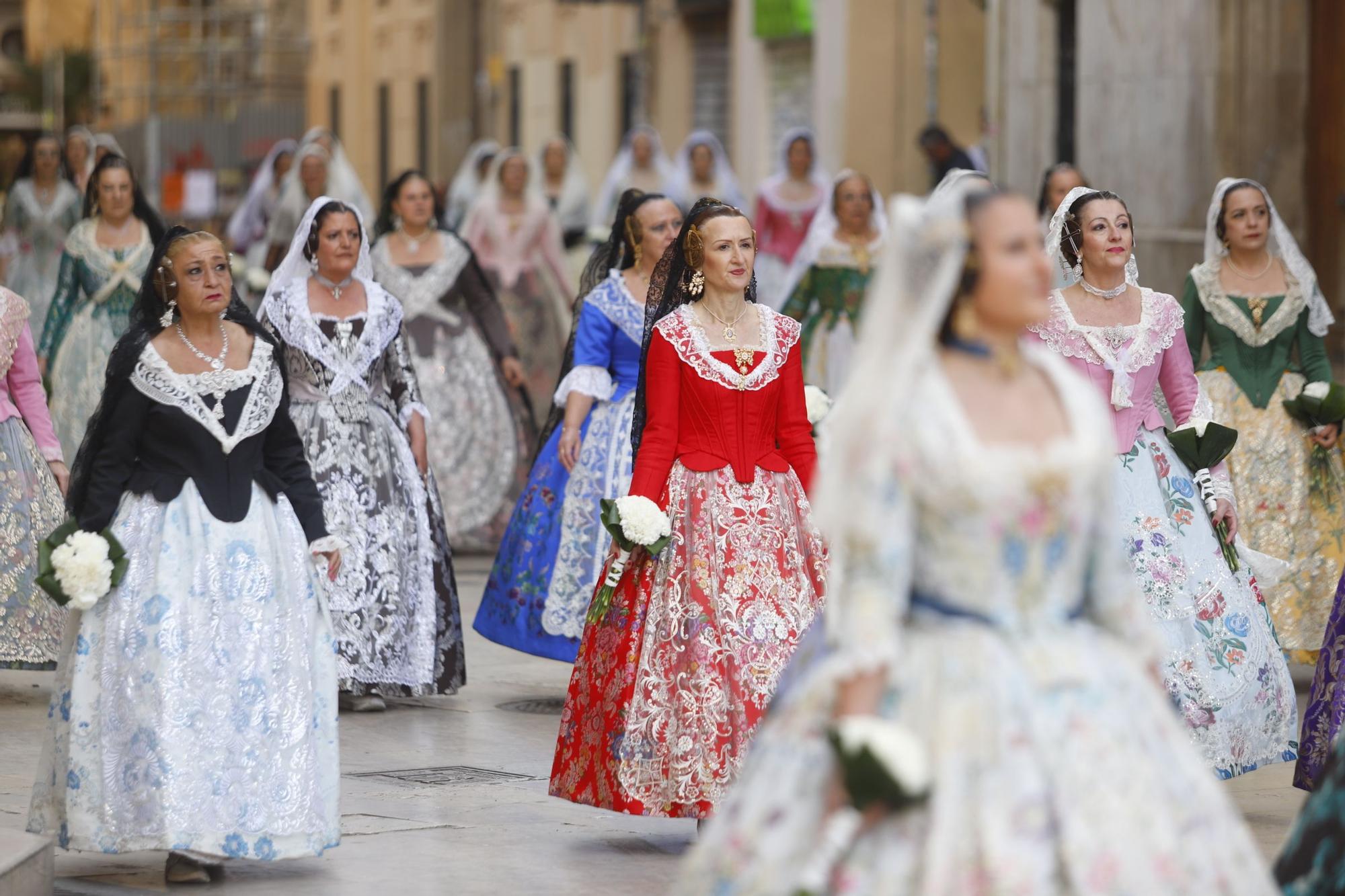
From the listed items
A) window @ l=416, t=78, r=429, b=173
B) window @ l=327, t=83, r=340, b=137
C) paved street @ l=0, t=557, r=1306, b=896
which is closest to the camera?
paved street @ l=0, t=557, r=1306, b=896

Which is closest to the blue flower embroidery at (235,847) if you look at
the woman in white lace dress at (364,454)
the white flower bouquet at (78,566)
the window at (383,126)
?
the white flower bouquet at (78,566)

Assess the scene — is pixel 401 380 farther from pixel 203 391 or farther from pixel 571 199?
pixel 571 199

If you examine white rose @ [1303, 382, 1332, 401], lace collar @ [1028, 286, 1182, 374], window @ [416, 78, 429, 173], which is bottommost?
white rose @ [1303, 382, 1332, 401]

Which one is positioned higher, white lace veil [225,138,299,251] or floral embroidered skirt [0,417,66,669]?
white lace veil [225,138,299,251]

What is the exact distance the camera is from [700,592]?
22.2ft

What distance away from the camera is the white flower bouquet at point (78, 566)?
618 centimetres

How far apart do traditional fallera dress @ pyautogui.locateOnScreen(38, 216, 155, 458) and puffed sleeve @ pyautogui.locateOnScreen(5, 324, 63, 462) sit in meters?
3.43

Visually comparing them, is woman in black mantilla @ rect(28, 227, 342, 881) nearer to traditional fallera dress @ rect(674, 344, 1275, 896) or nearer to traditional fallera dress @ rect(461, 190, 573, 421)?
traditional fallera dress @ rect(674, 344, 1275, 896)

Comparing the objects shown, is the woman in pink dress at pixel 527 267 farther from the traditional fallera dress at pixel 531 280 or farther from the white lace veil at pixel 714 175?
the white lace veil at pixel 714 175

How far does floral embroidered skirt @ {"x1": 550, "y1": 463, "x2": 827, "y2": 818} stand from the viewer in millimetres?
6629

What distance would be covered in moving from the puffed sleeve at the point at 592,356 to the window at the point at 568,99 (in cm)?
2217

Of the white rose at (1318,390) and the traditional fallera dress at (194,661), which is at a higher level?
the white rose at (1318,390)

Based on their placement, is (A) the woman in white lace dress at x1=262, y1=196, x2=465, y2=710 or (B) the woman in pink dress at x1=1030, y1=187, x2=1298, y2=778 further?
(A) the woman in white lace dress at x1=262, y1=196, x2=465, y2=710

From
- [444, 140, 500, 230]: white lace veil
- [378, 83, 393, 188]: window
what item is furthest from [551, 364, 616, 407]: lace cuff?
[378, 83, 393, 188]: window
